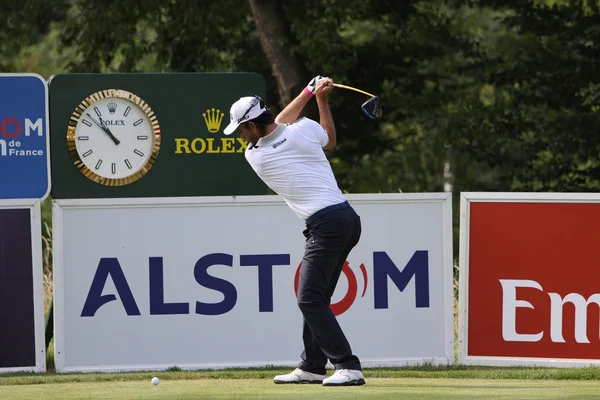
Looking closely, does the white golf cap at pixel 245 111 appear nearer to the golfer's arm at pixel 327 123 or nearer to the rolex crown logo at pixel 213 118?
the golfer's arm at pixel 327 123

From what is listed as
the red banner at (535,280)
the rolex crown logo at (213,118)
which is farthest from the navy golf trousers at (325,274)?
the rolex crown logo at (213,118)

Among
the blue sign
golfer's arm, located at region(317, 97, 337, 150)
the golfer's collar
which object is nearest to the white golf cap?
the golfer's collar

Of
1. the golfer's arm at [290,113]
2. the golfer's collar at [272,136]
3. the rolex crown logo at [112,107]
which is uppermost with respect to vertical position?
the rolex crown logo at [112,107]

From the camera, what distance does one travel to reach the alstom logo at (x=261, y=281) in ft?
28.2

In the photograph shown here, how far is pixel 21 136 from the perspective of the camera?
8891mm

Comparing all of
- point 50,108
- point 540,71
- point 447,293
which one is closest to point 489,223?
point 447,293

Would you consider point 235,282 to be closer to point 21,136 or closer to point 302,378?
point 302,378

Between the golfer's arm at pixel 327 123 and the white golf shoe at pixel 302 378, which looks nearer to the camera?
the golfer's arm at pixel 327 123

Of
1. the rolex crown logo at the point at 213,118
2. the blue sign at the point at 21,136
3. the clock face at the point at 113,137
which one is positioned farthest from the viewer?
the rolex crown logo at the point at 213,118

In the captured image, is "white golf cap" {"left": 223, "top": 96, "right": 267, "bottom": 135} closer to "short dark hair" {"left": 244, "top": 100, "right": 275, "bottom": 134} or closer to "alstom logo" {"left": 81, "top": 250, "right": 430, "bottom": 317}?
"short dark hair" {"left": 244, "top": 100, "right": 275, "bottom": 134}

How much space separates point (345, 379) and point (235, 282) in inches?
74.0

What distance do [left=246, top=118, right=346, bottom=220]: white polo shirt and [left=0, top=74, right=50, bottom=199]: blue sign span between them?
2479 mm

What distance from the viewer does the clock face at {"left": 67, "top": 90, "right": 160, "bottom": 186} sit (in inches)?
356

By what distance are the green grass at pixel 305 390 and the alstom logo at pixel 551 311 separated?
0.82m
